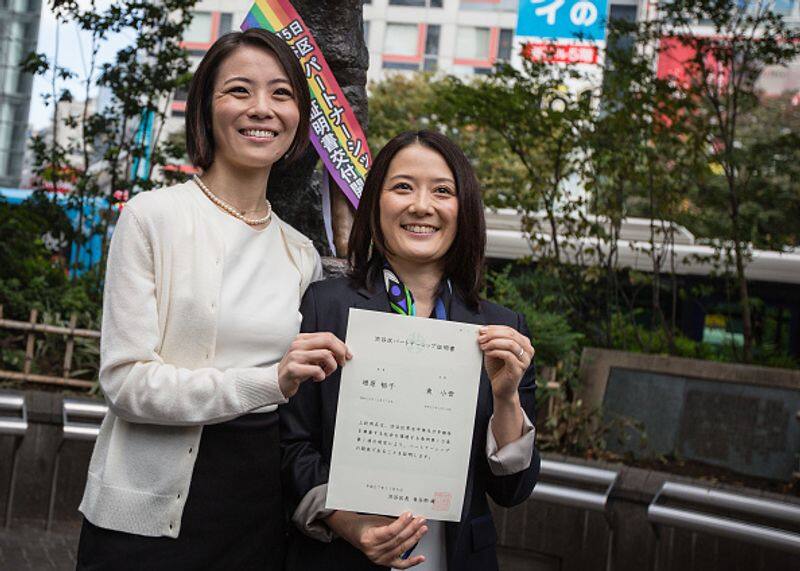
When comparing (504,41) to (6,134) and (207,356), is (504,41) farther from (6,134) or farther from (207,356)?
(207,356)

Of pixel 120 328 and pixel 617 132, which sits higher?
pixel 617 132

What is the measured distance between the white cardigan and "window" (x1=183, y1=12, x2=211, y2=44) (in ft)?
181

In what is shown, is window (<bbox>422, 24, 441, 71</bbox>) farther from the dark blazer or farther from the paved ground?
the dark blazer

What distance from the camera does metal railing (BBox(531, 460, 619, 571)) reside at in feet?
17.2

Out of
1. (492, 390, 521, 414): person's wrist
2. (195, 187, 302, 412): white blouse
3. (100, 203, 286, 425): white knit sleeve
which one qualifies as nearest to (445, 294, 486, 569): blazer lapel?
(492, 390, 521, 414): person's wrist

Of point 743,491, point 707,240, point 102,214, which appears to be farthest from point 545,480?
point 102,214

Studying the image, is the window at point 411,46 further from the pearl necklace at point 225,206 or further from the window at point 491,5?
the pearl necklace at point 225,206

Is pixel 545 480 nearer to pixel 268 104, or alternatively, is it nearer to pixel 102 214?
pixel 268 104

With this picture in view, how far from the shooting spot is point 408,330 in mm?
2035

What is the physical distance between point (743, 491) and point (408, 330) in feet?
13.2

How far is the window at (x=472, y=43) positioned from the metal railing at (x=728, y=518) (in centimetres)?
4949

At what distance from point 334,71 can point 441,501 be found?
2228mm

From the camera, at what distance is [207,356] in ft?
7.04

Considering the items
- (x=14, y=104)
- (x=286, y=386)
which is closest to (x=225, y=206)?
(x=286, y=386)
